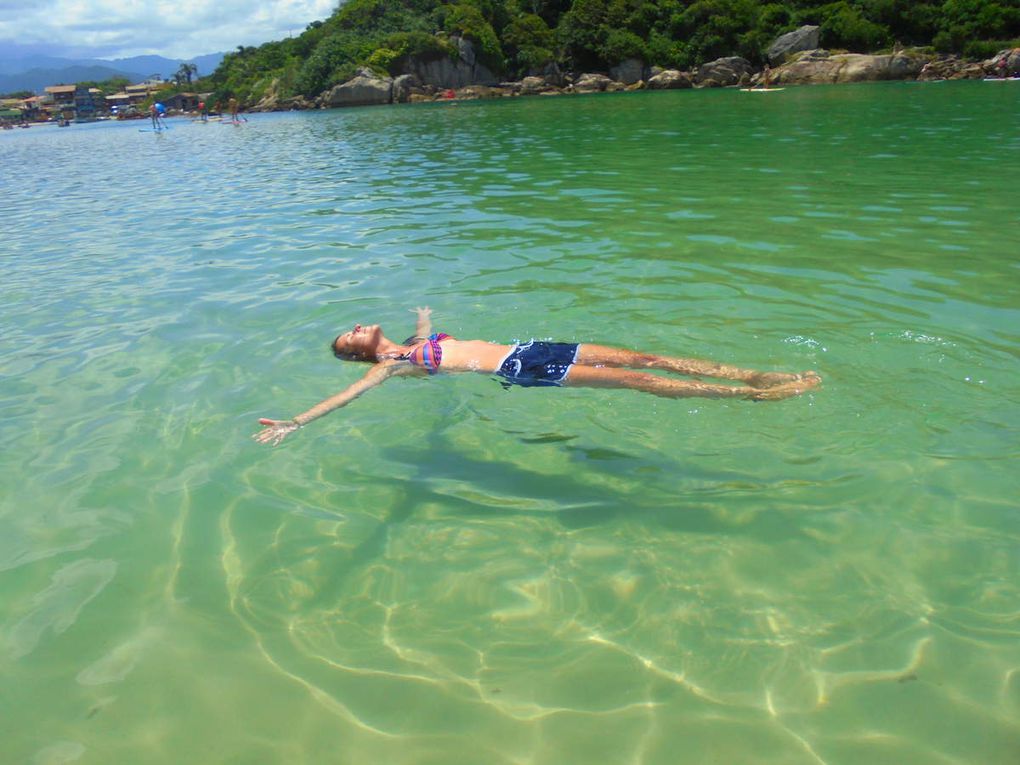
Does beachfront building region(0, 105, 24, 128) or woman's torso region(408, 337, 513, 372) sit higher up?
beachfront building region(0, 105, 24, 128)

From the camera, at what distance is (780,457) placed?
13.5 feet

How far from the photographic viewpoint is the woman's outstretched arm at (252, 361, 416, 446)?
399 centimetres

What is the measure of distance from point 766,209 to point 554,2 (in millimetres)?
69789

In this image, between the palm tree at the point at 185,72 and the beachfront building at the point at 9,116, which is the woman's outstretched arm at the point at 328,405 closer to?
the beachfront building at the point at 9,116

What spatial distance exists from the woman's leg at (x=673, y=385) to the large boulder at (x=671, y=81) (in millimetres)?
54331

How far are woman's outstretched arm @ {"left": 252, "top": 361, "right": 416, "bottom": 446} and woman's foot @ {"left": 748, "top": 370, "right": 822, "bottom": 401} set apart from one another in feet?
8.17

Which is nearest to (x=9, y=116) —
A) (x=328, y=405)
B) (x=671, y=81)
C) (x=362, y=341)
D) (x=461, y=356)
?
(x=671, y=81)

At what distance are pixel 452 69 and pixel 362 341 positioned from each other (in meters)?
66.8

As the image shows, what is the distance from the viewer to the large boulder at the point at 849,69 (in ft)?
139

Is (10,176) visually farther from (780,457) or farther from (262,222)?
(780,457)

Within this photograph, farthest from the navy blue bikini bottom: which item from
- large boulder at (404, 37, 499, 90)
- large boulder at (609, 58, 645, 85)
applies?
large boulder at (404, 37, 499, 90)

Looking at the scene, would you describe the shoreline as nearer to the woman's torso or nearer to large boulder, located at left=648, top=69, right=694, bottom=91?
large boulder, located at left=648, top=69, right=694, bottom=91

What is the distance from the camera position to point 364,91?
6197 centimetres

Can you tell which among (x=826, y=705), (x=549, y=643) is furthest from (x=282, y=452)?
(x=826, y=705)
